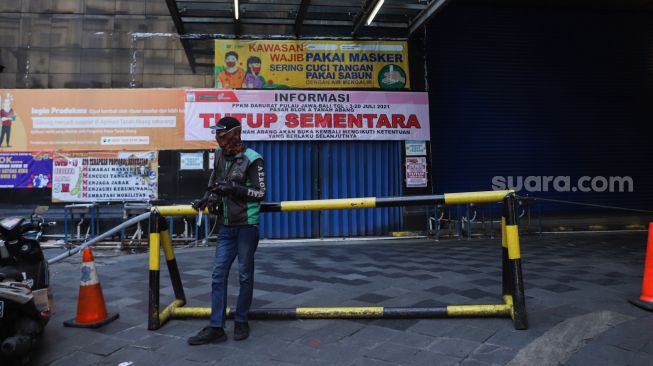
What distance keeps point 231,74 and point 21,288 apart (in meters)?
7.91

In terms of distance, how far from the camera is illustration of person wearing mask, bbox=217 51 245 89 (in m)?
10.3

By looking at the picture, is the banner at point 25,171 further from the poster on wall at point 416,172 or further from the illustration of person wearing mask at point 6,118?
the poster on wall at point 416,172

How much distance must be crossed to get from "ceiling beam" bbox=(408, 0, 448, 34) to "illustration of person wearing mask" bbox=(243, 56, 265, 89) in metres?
3.90

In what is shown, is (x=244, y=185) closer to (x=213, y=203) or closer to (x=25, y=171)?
(x=213, y=203)

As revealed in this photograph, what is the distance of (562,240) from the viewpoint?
9656 millimetres

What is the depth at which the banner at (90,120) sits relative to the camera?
9789 millimetres

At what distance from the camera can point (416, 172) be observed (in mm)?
10648

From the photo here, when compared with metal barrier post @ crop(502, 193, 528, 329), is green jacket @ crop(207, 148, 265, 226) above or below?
above

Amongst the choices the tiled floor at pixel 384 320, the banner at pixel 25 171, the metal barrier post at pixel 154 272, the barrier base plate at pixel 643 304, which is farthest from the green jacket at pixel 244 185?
the banner at pixel 25 171

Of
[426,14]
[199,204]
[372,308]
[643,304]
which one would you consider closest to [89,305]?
[199,204]

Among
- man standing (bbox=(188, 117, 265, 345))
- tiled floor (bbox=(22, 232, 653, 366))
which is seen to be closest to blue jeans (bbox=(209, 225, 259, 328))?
man standing (bbox=(188, 117, 265, 345))

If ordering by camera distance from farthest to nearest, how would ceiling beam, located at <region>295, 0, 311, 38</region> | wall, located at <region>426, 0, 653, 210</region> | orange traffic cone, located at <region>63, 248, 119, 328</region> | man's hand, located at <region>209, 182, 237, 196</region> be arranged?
wall, located at <region>426, 0, 653, 210</region>, ceiling beam, located at <region>295, 0, 311, 38</region>, orange traffic cone, located at <region>63, 248, 119, 328</region>, man's hand, located at <region>209, 182, 237, 196</region>

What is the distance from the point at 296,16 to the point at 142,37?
12.4 ft

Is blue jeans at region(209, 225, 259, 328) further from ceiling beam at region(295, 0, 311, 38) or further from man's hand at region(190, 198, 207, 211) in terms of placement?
ceiling beam at region(295, 0, 311, 38)
